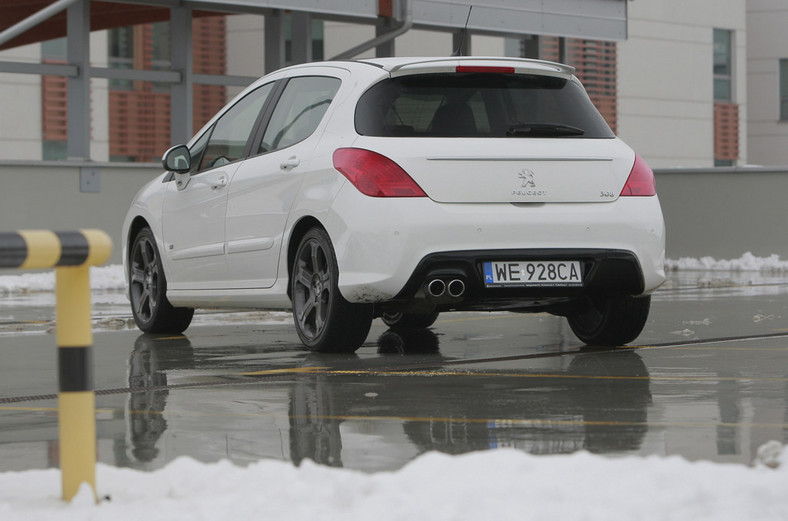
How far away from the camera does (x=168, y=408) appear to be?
6539mm

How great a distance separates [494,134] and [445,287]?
925 mm

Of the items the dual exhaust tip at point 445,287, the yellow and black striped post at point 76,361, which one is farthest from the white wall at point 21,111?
the yellow and black striped post at point 76,361

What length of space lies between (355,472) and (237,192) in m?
5.08

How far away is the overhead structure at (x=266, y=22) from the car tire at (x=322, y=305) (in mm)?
9451

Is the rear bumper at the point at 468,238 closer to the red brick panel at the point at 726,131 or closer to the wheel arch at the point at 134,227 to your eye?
the wheel arch at the point at 134,227

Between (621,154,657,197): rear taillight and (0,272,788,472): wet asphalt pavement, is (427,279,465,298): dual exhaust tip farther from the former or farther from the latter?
(621,154,657,197): rear taillight

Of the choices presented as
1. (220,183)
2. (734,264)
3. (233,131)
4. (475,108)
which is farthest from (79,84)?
(475,108)

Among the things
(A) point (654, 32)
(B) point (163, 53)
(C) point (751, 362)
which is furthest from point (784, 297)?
(A) point (654, 32)

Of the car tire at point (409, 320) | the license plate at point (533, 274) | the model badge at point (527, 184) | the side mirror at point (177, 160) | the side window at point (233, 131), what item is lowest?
the car tire at point (409, 320)

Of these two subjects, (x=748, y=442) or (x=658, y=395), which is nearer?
(x=748, y=442)

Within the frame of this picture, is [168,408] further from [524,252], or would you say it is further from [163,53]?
[163,53]

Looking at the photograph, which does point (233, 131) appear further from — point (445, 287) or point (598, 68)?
point (598, 68)

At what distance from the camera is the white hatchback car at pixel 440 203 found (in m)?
8.22

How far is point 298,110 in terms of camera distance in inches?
367
